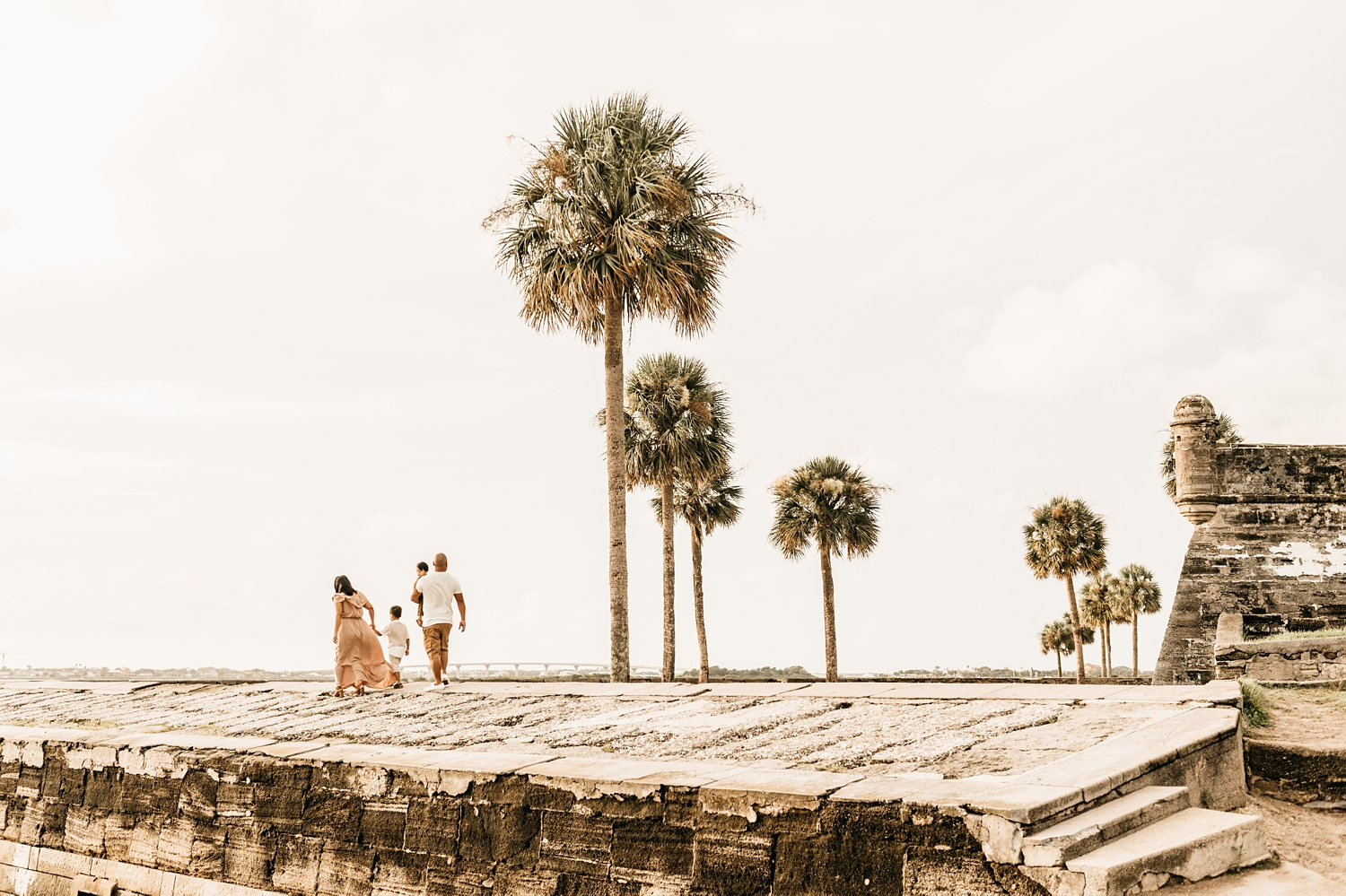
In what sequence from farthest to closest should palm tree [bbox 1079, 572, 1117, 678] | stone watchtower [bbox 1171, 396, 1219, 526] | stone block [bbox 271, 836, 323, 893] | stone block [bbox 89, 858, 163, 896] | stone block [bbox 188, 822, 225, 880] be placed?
palm tree [bbox 1079, 572, 1117, 678] < stone watchtower [bbox 1171, 396, 1219, 526] < stone block [bbox 89, 858, 163, 896] < stone block [bbox 188, 822, 225, 880] < stone block [bbox 271, 836, 323, 893]

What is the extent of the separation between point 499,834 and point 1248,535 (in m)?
12.9

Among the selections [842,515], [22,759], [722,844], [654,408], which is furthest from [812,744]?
[842,515]

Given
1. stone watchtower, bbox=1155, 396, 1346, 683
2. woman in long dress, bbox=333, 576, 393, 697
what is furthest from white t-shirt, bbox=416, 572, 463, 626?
stone watchtower, bbox=1155, 396, 1346, 683

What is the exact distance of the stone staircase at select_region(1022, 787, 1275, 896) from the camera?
3418mm

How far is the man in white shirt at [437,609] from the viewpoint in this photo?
33.8 feet

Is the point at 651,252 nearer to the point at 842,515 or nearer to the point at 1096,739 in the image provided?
the point at 1096,739

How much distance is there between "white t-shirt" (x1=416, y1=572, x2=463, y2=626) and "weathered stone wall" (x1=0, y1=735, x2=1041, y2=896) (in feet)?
10.6

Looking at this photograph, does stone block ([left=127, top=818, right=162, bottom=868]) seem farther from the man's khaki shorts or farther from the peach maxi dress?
the man's khaki shorts

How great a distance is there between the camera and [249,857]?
641 cm

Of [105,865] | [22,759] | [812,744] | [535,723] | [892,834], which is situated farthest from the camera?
[22,759]

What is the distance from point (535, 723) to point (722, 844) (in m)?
2.82

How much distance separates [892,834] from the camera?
3.87 m

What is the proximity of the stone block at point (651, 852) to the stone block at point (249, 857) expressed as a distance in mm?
2761

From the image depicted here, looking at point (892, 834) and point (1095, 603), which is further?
point (1095, 603)
